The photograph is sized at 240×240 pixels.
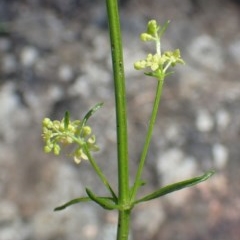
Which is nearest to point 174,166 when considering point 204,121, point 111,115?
point 204,121

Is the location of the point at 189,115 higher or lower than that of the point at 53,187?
higher

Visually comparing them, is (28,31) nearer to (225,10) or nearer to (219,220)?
(225,10)

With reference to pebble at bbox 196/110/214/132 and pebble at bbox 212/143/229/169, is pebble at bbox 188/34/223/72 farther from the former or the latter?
pebble at bbox 212/143/229/169

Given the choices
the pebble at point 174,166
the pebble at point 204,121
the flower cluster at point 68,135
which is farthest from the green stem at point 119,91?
the pebble at point 204,121

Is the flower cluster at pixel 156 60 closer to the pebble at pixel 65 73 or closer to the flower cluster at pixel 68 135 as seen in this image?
the flower cluster at pixel 68 135

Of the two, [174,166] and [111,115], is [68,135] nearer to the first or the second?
[174,166]

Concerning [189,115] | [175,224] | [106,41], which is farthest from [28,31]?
[175,224]

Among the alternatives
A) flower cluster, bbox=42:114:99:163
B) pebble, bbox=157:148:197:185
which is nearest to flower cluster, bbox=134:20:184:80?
flower cluster, bbox=42:114:99:163
